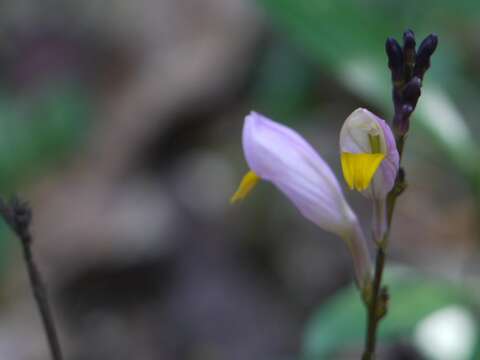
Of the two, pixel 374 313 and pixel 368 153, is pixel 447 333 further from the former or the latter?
pixel 368 153

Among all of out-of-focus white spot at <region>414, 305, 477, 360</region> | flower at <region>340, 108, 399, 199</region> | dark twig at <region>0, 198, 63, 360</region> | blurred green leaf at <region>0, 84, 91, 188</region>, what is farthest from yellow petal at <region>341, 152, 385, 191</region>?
blurred green leaf at <region>0, 84, 91, 188</region>

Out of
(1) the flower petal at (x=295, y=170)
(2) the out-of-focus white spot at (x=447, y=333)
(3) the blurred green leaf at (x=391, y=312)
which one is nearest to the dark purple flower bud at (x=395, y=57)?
(1) the flower petal at (x=295, y=170)

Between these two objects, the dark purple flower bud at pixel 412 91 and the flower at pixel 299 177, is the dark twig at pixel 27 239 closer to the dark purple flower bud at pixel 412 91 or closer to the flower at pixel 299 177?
the flower at pixel 299 177

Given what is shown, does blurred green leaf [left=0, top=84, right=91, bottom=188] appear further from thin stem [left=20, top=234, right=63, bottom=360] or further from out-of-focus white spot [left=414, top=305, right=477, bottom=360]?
thin stem [left=20, top=234, right=63, bottom=360]

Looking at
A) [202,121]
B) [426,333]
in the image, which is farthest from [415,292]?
[202,121]

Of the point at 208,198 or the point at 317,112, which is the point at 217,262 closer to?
the point at 208,198

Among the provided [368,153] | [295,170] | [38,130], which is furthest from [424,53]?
[38,130]

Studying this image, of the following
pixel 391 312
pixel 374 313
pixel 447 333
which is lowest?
pixel 447 333
